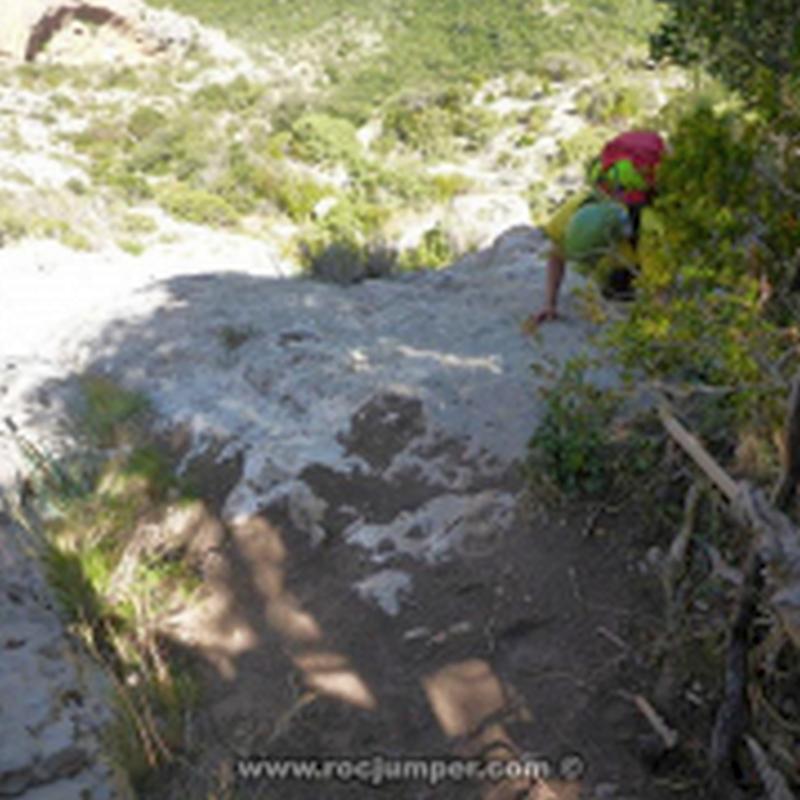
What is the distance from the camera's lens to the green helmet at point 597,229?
10.8ft

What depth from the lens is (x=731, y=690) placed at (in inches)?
77.3

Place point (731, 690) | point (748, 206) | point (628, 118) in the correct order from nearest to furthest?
point (731, 690), point (748, 206), point (628, 118)

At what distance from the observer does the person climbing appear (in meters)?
3.32

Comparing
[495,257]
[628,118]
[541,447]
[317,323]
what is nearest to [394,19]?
[628,118]

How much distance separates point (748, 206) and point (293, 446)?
7.54ft

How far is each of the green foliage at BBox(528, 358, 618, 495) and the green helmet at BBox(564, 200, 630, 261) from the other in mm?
589

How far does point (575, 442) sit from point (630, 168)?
1.34 metres

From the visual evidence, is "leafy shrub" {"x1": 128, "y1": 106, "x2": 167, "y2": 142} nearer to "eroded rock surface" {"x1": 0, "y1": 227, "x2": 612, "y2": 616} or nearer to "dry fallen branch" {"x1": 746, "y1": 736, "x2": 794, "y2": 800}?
"eroded rock surface" {"x1": 0, "y1": 227, "x2": 612, "y2": 616}

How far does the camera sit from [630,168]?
11.5 ft

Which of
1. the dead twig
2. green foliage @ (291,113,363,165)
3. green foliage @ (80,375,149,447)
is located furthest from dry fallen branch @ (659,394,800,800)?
green foliage @ (291,113,363,165)

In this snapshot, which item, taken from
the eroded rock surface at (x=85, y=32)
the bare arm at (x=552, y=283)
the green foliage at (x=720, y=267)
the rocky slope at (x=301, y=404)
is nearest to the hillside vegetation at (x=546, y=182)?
the green foliage at (x=720, y=267)

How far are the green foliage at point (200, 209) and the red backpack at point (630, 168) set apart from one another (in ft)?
34.6

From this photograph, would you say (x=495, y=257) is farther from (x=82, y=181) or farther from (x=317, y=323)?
(x=82, y=181)

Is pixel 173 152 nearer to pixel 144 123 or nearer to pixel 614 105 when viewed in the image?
pixel 144 123
